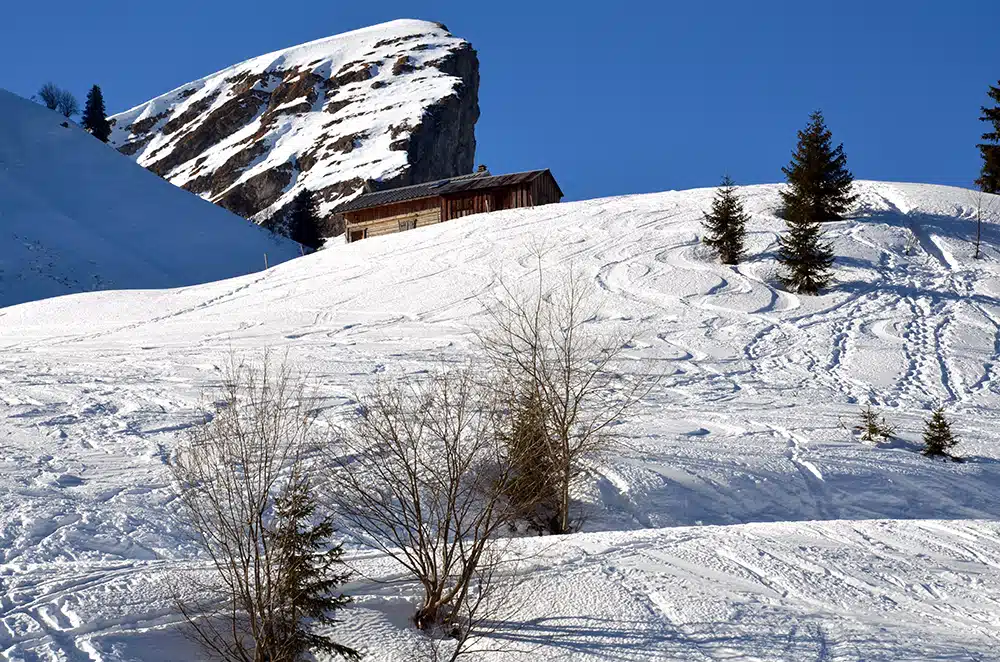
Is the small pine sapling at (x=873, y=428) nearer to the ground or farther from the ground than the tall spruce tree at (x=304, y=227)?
nearer to the ground

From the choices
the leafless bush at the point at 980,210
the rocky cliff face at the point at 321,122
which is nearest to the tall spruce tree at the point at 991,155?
the leafless bush at the point at 980,210

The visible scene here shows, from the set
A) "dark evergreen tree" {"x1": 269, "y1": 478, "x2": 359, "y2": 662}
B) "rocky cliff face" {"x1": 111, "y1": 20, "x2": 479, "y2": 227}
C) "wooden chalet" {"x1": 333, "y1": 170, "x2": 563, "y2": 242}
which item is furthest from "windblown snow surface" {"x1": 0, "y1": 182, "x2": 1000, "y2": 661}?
"rocky cliff face" {"x1": 111, "y1": 20, "x2": 479, "y2": 227}

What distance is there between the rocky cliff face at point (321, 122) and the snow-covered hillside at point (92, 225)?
155 feet

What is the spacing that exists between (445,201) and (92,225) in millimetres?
18399

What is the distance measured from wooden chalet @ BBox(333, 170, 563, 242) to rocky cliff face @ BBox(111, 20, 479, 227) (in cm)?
4988

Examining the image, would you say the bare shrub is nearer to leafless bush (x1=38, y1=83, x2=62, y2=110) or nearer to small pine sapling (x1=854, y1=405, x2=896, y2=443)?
leafless bush (x1=38, y1=83, x2=62, y2=110)

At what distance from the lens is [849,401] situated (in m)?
15.5

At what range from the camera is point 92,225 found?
132 ft

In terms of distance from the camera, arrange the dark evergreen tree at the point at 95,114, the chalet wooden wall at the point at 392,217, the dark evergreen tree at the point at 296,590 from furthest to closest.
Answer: the dark evergreen tree at the point at 95,114 < the chalet wooden wall at the point at 392,217 < the dark evergreen tree at the point at 296,590

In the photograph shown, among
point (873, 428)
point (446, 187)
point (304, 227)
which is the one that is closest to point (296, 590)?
point (873, 428)

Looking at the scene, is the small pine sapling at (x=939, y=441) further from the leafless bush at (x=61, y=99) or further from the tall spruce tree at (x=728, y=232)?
the leafless bush at (x=61, y=99)

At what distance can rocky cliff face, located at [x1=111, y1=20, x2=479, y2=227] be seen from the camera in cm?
10600

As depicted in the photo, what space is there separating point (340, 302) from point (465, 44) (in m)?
129

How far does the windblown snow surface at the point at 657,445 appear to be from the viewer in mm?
6648
